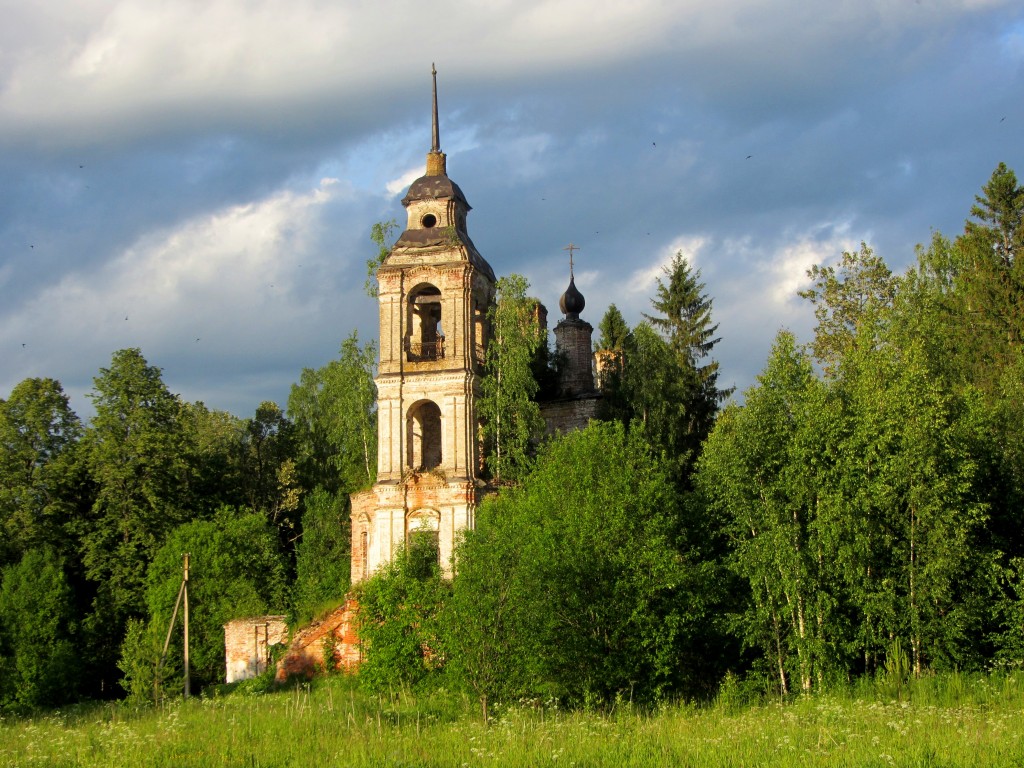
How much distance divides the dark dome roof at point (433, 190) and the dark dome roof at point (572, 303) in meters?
6.27

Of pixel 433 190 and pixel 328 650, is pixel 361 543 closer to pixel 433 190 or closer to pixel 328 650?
pixel 328 650

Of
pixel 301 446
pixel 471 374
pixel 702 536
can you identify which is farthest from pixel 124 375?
pixel 702 536

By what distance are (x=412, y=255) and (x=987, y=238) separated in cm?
1585

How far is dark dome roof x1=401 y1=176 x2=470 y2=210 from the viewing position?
32875 millimetres

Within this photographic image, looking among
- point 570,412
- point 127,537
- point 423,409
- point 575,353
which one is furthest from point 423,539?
point 127,537

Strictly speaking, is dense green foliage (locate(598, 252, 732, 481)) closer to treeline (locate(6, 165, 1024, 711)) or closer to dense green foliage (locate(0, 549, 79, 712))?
treeline (locate(6, 165, 1024, 711))

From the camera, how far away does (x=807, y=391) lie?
25.1 m

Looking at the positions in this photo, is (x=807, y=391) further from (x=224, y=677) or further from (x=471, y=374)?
(x=224, y=677)

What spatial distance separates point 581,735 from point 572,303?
2193cm

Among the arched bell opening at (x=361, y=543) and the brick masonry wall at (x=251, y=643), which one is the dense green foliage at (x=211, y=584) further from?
the arched bell opening at (x=361, y=543)

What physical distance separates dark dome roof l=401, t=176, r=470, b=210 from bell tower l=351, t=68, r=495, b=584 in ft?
0.09

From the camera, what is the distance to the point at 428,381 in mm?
31297

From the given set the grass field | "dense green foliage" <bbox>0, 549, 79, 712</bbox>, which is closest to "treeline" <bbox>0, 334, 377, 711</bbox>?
"dense green foliage" <bbox>0, 549, 79, 712</bbox>

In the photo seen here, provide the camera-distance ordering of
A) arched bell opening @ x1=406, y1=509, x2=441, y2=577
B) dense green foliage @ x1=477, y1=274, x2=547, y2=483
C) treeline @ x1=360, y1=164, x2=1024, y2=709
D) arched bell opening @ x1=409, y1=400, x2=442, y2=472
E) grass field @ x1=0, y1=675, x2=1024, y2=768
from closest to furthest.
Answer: grass field @ x1=0, y1=675, x2=1024, y2=768 → treeline @ x1=360, y1=164, x2=1024, y2=709 → arched bell opening @ x1=406, y1=509, x2=441, y2=577 → dense green foliage @ x1=477, y1=274, x2=547, y2=483 → arched bell opening @ x1=409, y1=400, x2=442, y2=472
